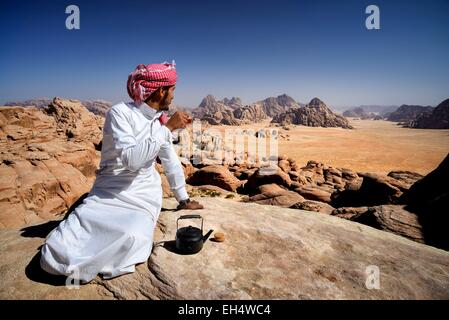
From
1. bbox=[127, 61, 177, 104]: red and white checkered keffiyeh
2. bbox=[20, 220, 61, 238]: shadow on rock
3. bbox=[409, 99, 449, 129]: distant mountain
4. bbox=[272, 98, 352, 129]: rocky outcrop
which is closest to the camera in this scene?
bbox=[127, 61, 177, 104]: red and white checkered keffiyeh

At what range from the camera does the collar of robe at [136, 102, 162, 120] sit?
3.08 meters

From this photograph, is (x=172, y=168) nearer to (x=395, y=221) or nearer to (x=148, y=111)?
(x=148, y=111)

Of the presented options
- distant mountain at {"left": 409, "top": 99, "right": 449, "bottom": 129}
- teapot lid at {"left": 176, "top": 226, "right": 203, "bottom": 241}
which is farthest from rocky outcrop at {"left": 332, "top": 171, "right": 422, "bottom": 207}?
distant mountain at {"left": 409, "top": 99, "right": 449, "bottom": 129}

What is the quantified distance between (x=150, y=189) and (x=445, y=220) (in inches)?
199

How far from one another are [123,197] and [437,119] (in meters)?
73.2

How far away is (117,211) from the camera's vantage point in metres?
2.78

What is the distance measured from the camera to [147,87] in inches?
120

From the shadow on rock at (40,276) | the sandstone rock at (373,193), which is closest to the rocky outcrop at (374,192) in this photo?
the sandstone rock at (373,193)

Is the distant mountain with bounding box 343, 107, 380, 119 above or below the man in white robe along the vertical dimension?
above

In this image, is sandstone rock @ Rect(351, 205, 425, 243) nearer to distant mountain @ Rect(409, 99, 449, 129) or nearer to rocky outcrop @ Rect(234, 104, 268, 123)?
distant mountain @ Rect(409, 99, 449, 129)

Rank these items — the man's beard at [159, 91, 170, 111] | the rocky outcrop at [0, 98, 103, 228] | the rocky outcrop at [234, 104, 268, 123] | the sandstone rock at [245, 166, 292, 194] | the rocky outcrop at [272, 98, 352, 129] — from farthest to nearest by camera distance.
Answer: the rocky outcrop at [234, 104, 268, 123], the rocky outcrop at [272, 98, 352, 129], the sandstone rock at [245, 166, 292, 194], the rocky outcrop at [0, 98, 103, 228], the man's beard at [159, 91, 170, 111]

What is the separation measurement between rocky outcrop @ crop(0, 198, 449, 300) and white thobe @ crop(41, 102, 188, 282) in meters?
0.19
